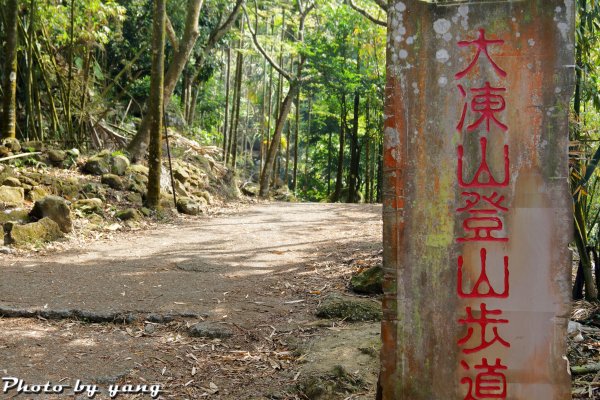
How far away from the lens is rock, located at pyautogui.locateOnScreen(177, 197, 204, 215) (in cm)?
1084

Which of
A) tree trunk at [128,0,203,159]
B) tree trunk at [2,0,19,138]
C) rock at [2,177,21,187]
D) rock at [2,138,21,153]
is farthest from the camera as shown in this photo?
tree trunk at [128,0,203,159]

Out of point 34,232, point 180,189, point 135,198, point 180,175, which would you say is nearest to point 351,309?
point 34,232

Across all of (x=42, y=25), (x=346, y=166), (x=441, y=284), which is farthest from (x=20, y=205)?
(x=346, y=166)

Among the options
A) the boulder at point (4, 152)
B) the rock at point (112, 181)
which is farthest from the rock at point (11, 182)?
the rock at point (112, 181)

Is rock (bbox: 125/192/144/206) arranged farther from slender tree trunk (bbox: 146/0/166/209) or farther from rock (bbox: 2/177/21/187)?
rock (bbox: 2/177/21/187)

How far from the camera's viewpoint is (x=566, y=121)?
2.62 metres

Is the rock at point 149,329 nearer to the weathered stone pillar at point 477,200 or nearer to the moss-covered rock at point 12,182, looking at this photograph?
the weathered stone pillar at point 477,200

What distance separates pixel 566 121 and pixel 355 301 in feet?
8.69

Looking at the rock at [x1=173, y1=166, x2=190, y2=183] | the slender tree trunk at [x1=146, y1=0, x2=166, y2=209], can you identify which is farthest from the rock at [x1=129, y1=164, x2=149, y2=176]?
the slender tree trunk at [x1=146, y1=0, x2=166, y2=209]

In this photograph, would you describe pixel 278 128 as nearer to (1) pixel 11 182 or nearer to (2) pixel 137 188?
(2) pixel 137 188

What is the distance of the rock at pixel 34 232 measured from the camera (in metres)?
6.77

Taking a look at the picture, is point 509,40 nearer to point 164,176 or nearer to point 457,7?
point 457,7

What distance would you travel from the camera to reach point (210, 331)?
4.31m

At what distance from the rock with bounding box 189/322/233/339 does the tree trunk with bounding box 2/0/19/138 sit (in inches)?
269
